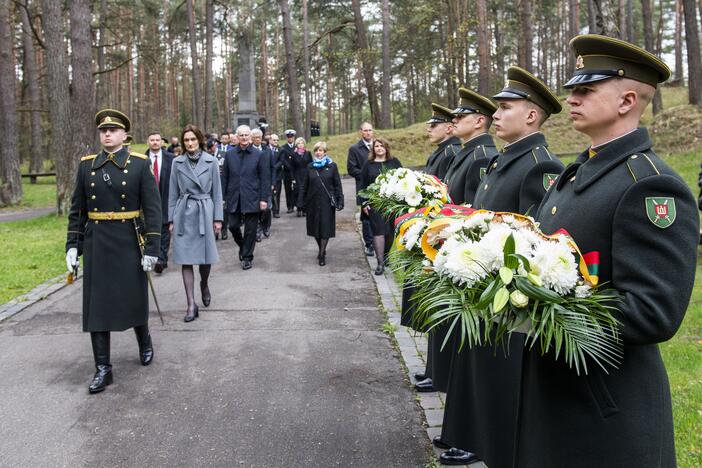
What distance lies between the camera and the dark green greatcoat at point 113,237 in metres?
5.25

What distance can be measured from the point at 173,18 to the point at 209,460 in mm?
31295

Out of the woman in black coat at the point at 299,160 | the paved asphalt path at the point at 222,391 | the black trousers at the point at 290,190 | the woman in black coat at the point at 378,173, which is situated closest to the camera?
the paved asphalt path at the point at 222,391

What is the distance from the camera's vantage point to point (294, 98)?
88.4ft

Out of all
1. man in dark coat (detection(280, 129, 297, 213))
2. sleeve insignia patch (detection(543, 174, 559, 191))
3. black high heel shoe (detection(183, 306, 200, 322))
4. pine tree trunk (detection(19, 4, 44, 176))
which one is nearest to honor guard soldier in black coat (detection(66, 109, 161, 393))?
black high heel shoe (detection(183, 306, 200, 322))

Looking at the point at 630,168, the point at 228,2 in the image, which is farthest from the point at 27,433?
the point at 228,2

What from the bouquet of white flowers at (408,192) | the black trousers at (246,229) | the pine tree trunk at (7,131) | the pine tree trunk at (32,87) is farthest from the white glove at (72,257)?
the pine tree trunk at (32,87)

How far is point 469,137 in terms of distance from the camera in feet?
15.6

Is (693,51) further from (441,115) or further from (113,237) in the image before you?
(113,237)

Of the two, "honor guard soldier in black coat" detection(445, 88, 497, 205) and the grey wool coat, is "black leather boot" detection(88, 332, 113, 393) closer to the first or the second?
the grey wool coat

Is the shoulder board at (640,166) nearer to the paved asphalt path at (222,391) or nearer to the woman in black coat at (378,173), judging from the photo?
the paved asphalt path at (222,391)

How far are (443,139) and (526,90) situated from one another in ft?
9.13

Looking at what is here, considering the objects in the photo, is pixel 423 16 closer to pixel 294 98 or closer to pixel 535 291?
pixel 294 98

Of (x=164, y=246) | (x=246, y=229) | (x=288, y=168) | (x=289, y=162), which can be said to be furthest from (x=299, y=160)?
(x=164, y=246)

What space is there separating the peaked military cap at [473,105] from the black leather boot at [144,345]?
3.39m
